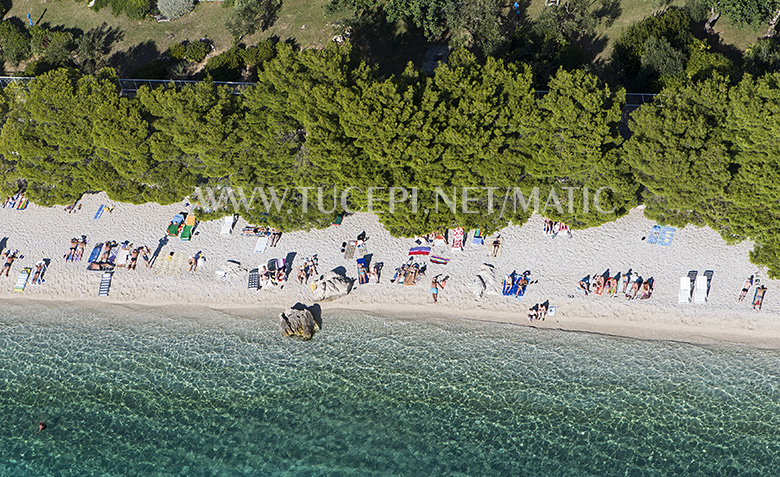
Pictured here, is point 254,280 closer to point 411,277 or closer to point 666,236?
point 411,277

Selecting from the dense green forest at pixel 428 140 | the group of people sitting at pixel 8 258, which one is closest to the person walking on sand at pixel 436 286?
the dense green forest at pixel 428 140

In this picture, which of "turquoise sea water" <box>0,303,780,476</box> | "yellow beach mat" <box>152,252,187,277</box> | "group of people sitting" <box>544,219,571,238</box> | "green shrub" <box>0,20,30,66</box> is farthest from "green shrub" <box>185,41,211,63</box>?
"group of people sitting" <box>544,219,571,238</box>

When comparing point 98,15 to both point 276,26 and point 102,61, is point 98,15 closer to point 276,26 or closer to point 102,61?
point 102,61

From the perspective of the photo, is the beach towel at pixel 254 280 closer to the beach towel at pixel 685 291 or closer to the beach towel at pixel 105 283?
the beach towel at pixel 105 283

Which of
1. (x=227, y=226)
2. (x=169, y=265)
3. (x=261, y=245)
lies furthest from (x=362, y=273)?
(x=169, y=265)

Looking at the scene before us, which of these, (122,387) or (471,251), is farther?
(471,251)

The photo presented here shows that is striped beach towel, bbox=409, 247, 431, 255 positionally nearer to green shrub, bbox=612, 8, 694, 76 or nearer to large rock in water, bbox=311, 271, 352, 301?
large rock in water, bbox=311, 271, 352, 301

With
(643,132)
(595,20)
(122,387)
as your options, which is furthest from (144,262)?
(595,20)
